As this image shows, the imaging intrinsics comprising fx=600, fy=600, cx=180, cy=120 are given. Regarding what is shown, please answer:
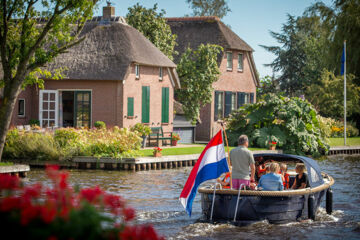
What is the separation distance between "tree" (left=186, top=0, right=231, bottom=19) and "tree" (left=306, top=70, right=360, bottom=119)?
19.7 meters

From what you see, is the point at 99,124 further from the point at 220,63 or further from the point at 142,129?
the point at 220,63

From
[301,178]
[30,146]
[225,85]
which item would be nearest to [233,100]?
[225,85]

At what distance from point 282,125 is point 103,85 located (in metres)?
9.73

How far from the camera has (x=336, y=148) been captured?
108ft

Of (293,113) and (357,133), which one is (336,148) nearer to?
(293,113)

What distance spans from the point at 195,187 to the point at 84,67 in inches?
726

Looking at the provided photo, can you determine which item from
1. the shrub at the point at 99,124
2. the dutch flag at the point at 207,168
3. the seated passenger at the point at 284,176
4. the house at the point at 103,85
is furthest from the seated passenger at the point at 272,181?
the house at the point at 103,85

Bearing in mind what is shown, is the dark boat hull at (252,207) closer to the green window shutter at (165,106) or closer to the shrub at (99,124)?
the shrub at (99,124)

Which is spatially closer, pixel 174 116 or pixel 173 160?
pixel 173 160

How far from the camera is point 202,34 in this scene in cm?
3919

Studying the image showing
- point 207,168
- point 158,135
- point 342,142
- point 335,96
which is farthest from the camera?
point 335,96

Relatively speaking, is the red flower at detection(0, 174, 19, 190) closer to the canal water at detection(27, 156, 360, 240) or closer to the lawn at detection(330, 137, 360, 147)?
the canal water at detection(27, 156, 360, 240)

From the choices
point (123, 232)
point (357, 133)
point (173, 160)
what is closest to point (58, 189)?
point (123, 232)

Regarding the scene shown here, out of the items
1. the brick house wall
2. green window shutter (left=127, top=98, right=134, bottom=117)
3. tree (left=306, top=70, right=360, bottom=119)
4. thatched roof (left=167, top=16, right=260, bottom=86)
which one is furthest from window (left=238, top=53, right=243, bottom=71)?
green window shutter (left=127, top=98, right=134, bottom=117)
